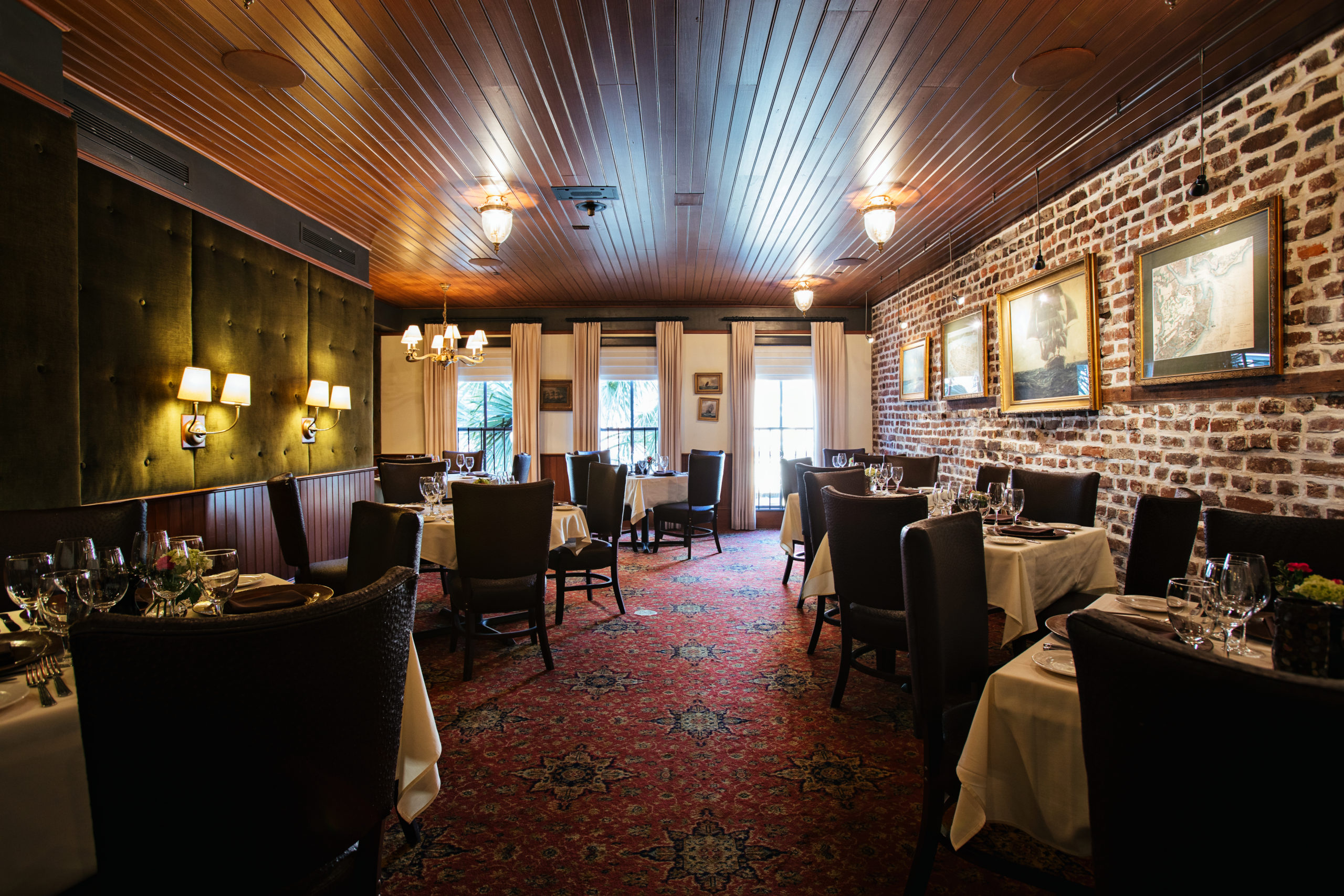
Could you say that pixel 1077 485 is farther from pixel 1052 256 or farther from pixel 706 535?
pixel 706 535

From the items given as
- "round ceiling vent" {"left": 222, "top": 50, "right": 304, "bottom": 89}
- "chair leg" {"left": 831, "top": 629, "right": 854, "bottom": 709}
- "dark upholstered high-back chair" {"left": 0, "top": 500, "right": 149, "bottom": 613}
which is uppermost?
"round ceiling vent" {"left": 222, "top": 50, "right": 304, "bottom": 89}

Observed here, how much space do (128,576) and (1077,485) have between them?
4.11 meters

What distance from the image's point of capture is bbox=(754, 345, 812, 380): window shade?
886 cm

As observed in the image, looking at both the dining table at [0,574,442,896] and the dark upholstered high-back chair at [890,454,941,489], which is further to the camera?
the dark upholstered high-back chair at [890,454,941,489]

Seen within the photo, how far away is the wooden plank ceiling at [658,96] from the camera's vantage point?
2676 millimetres

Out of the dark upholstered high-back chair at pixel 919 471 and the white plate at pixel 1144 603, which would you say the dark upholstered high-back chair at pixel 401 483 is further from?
the white plate at pixel 1144 603

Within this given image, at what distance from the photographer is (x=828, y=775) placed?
7.72 feet

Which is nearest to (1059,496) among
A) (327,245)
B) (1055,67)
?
(1055,67)

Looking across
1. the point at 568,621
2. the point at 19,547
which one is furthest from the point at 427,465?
the point at 19,547

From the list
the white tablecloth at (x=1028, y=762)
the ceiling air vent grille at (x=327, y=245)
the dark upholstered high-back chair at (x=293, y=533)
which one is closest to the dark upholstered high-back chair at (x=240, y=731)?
the white tablecloth at (x=1028, y=762)

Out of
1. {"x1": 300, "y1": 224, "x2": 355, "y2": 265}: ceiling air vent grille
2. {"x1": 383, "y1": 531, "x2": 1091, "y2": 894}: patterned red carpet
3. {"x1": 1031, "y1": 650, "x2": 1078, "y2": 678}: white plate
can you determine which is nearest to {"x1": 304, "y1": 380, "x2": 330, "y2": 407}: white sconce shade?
{"x1": 300, "y1": 224, "x2": 355, "y2": 265}: ceiling air vent grille

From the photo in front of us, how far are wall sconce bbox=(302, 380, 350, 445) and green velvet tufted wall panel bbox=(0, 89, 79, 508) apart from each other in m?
→ 2.15

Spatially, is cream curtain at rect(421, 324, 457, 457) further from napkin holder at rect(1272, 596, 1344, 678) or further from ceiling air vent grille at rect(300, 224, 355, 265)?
napkin holder at rect(1272, 596, 1344, 678)

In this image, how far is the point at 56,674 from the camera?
3.88 ft
